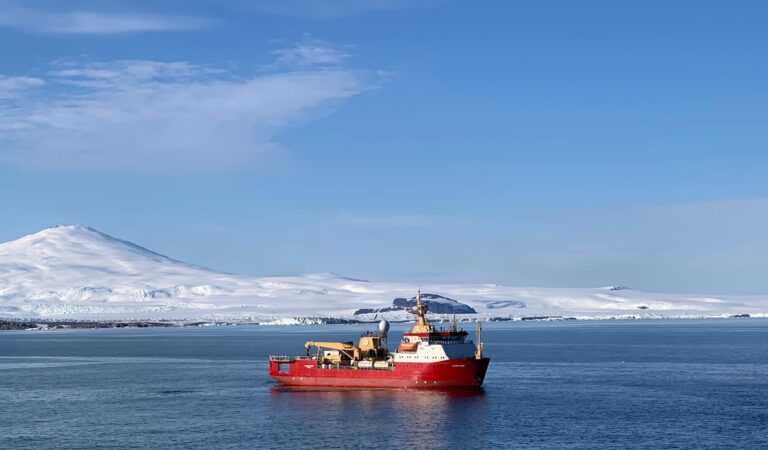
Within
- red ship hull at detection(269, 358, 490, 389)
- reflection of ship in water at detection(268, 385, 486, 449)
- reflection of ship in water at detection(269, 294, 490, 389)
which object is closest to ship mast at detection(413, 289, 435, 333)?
reflection of ship in water at detection(269, 294, 490, 389)

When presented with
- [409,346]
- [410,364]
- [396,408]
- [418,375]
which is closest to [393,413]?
[396,408]

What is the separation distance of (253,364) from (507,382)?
32602 millimetres

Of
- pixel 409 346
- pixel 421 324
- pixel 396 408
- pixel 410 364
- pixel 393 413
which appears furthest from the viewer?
pixel 421 324

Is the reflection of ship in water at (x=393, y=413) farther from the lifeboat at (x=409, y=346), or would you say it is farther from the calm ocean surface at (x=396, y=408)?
the lifeboat at (x=409, y=346)

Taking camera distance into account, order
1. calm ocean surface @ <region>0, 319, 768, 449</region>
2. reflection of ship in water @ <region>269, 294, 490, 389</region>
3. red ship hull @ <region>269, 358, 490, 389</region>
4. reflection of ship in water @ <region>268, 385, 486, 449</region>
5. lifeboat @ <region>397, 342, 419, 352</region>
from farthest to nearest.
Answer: lifeboat @ <region>397, 342, 419, 352</region> → reflection of ship in water @ <region>269, 294, 490, 389</region> → red ship hull @ <region>269, 358, 490, 389</region> → calm ocean surface @ <region>0, 319, 768, 449</region> → reflection of ship in water @ <region>268, 385, 486, 449</region>

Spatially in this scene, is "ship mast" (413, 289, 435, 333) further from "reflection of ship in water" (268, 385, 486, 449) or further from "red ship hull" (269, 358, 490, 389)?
"reflection of ship in water" (268, 385, 486, 449)

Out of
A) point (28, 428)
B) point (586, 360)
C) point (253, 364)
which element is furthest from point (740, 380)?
point (28, 428)

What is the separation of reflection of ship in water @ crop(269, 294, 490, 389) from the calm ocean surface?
5.51 feet

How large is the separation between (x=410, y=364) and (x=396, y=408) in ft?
32.4

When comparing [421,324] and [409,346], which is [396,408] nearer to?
[409,346]

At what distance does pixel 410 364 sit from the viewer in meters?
74.1

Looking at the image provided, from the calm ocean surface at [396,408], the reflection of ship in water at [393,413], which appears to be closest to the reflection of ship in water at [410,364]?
the reflection of ship in water at [393,413]

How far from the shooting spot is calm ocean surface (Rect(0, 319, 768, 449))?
52969 mm

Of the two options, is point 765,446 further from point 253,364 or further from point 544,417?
point 253,364
